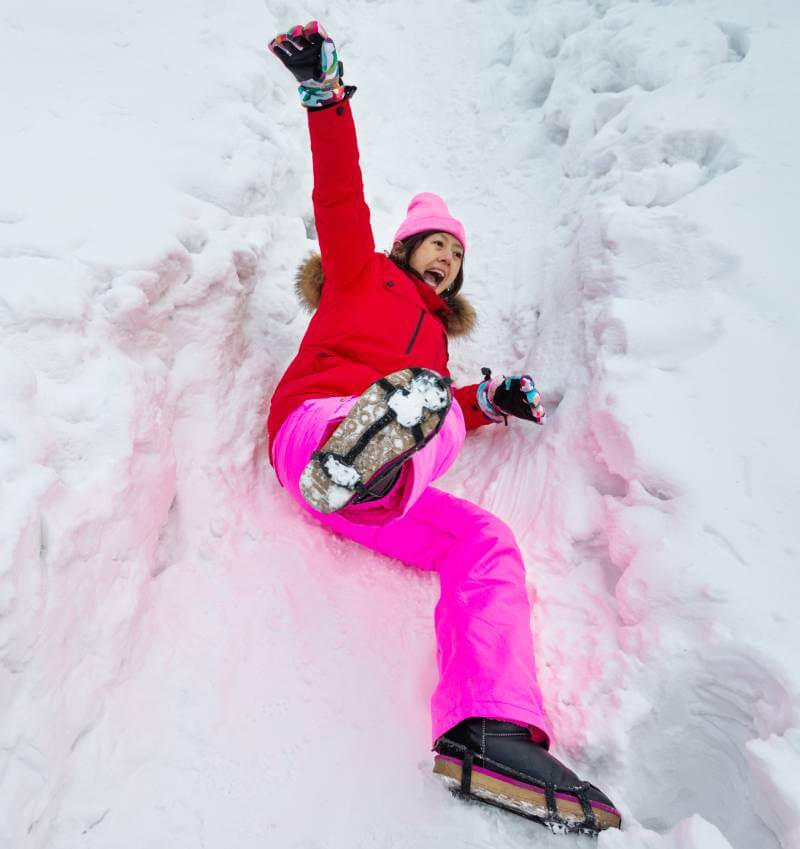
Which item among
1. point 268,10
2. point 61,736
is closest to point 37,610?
point 61,736

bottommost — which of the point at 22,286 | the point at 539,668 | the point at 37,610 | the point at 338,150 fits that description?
the point at 539,668

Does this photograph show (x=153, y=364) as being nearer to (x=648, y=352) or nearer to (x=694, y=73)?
(x=648, y=352)

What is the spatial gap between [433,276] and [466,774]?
1.67m

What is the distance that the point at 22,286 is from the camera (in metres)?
1.41

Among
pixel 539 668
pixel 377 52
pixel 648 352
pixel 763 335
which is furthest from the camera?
pixel 377 52

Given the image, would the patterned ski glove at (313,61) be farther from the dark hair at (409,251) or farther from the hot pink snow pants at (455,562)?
the hot pink snow pants at (455,562)

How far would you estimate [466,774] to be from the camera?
120cm

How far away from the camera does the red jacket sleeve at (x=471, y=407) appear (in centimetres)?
207

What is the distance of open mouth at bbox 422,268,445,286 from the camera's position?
2.21 metres

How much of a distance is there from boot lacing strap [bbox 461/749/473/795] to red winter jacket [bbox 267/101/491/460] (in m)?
1.00

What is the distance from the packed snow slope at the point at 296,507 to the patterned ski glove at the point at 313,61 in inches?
24.6

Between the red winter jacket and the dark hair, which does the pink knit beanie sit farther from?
the red winter jacket

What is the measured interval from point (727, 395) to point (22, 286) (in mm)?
1896

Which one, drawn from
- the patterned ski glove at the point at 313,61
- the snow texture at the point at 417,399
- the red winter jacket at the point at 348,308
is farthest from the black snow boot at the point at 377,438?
the patterned ski glove at the point at 313,61
